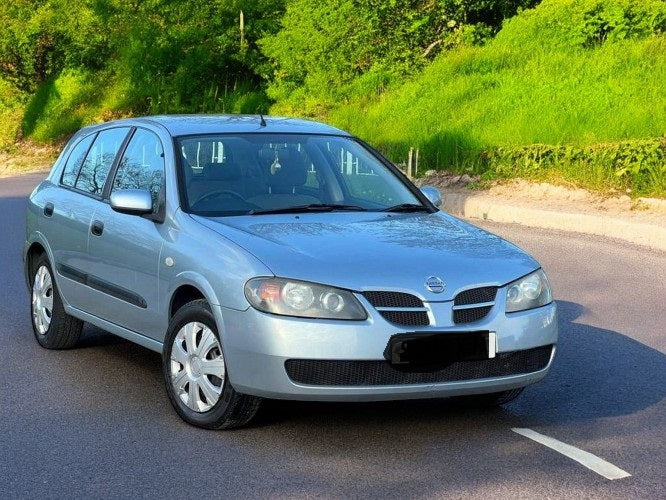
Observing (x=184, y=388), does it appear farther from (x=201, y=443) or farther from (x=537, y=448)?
(x=537, y=448)

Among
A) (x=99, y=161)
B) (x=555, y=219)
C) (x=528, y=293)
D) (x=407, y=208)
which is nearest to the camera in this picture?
(x=528, y=293)

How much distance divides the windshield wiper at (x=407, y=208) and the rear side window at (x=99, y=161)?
6.08ft

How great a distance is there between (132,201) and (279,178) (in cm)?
86

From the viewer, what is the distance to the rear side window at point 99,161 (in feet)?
26.5

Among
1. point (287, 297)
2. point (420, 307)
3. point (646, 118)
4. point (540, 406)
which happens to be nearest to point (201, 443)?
point (287, 297)

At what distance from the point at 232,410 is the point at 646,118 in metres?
15.5

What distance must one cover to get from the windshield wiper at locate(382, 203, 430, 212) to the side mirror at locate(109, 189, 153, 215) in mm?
1309

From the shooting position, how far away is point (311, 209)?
7.07 metres

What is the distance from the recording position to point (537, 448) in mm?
5992

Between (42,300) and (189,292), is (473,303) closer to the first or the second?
(189,292)

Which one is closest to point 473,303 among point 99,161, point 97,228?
point 97,228

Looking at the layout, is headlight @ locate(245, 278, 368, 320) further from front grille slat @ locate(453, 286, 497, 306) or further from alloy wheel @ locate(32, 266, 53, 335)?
alloy wheel @ locate(32, 266, 53, 335)

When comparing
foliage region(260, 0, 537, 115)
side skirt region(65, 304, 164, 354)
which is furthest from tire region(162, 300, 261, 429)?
foliage region(260, 0, 537, 115)

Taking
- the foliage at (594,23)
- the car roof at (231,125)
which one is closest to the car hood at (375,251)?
the car roof at (231,125)
